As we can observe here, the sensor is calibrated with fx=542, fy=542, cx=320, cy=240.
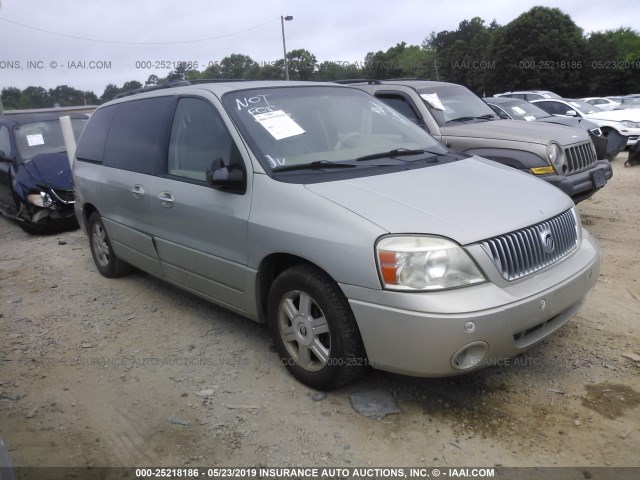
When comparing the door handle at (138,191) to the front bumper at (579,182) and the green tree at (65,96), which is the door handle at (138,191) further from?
the green tree at (65,96)

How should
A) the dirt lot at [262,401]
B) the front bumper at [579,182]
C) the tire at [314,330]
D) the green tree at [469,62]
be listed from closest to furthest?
1. the dirt lot at [262,401]
2. the tire at [314,330]
3. the front bumper at [579,182]
4. the green tree at [469,62]

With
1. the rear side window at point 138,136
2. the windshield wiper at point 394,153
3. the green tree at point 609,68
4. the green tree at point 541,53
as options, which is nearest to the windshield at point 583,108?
the windshield wiper at point 394,153

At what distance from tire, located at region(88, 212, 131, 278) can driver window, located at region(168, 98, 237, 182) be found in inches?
64.2

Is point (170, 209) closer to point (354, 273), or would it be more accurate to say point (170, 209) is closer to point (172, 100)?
point (172, 100)

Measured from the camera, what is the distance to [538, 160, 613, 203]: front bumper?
555 centimetres

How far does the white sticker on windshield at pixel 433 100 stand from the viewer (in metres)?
6.48

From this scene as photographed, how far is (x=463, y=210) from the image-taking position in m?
2.88

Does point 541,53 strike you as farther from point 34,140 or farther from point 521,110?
point 34,140

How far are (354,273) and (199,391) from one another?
1340mm

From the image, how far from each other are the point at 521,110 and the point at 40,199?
8.61 metres

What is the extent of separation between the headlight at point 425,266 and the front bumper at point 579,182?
3384 mm

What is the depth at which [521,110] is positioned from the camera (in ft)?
34.7

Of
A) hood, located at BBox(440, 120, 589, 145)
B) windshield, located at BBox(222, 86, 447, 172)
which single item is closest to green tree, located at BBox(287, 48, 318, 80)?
hood, located at BBox(440, 120, 589, 145)

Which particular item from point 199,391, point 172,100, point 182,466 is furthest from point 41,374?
point 172,100
